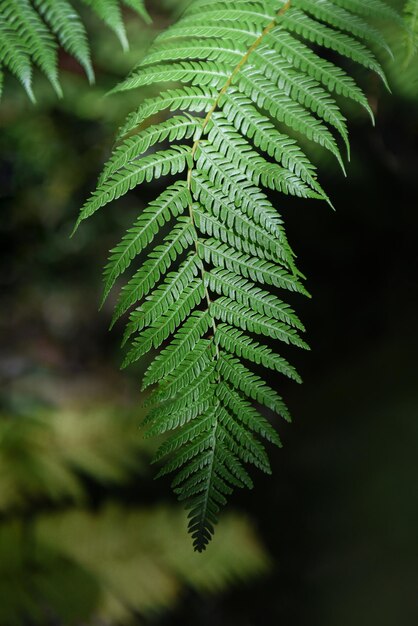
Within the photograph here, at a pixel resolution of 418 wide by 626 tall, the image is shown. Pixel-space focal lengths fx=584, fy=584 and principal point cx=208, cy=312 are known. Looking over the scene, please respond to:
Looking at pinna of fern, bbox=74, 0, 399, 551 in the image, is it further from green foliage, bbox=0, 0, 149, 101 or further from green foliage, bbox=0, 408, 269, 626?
green foliage, bbox=0, 408, 269, 626

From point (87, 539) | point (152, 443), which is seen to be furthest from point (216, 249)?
point (87, 539)

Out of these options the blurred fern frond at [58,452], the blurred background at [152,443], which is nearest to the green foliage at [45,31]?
the blurred background at [152,443]

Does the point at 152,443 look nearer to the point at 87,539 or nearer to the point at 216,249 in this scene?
the point at 87,539

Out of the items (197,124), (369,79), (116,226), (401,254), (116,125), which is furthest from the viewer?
(401,254)

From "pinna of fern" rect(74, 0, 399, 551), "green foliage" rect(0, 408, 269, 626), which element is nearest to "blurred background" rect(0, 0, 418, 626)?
"green foliage" rect(0, 408, 269, 626)

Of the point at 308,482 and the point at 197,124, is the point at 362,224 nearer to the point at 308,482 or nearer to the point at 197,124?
the point at 308,482

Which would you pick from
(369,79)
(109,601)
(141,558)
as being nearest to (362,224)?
(369,79)
